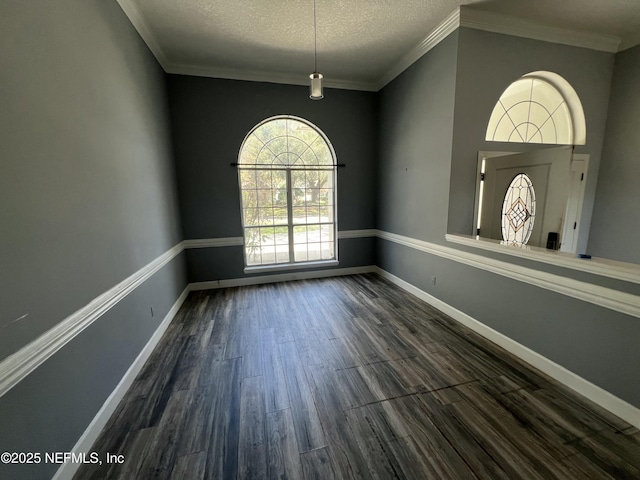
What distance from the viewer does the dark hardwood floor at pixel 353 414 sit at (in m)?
1.33

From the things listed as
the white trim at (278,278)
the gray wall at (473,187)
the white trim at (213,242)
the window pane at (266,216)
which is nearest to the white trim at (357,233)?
the white trim at (278,278)

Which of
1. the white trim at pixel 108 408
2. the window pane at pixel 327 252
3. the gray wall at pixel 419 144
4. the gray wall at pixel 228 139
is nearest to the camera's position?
the white trim at pixel 108 408

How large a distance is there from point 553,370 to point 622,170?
274cm

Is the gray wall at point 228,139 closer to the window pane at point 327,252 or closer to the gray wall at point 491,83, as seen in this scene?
the window pane at point 327,252

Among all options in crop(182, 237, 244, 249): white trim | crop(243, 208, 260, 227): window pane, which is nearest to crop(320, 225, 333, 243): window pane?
crop(243, 208, 260, 227): window pane

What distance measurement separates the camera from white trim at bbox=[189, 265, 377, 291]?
3959 millimetres

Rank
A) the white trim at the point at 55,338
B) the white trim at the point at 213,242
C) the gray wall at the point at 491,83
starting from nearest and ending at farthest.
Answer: the white trim at the point at 55,338, the gray wall at the point at 491,83, the white trim at the point at 213,242

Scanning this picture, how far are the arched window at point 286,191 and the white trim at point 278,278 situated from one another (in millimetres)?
240

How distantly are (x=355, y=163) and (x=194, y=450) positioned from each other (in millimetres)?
4008

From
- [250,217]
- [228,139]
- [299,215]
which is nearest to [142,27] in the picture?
[228,139]

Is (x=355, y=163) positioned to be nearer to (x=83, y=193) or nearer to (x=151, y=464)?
(x=83, y=193)

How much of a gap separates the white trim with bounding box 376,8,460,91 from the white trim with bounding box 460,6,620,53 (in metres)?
0.08

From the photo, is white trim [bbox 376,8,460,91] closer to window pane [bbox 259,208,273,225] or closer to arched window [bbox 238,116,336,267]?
arched window [bbox 238,116,336,267]

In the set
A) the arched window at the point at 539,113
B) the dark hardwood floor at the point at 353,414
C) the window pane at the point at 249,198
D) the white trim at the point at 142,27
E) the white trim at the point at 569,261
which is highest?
the white trim at the point at 142,27
